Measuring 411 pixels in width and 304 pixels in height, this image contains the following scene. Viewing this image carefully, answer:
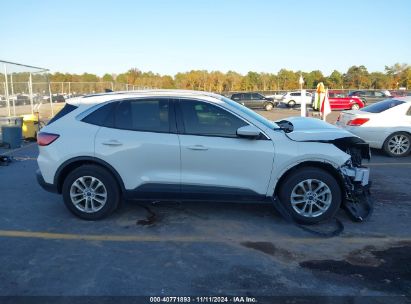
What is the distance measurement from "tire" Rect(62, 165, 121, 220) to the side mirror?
1760mm

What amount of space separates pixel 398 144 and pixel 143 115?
705 cm

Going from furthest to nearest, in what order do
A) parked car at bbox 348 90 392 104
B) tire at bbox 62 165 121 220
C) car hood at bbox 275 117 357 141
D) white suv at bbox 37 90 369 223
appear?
parked car at bbox 348 90 392 104, tire at bbox 62 165 121 220, car hood at bbox 275 117 357 141, white suv at bbox 37 90 369 223

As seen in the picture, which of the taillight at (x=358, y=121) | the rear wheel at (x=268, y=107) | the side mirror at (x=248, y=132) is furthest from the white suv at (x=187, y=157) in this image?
the rear wheel at (x=268, y=107)

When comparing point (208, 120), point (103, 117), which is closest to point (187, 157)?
point (208, 120)

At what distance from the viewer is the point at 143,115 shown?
4.86m

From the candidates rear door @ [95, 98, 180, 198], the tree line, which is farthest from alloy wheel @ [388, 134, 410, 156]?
the tree line

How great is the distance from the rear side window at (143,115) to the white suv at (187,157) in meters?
0.01

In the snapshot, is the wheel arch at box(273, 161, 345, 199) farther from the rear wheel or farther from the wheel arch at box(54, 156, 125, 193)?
the rear wheel

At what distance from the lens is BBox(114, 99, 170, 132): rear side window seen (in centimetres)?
480

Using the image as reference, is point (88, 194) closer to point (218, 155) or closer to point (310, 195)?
point (218, 155)

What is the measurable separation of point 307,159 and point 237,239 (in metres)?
1.32

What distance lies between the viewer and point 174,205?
219 inches

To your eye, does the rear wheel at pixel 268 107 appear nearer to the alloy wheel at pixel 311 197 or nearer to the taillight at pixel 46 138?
the alloy wheel at pixel 311 197

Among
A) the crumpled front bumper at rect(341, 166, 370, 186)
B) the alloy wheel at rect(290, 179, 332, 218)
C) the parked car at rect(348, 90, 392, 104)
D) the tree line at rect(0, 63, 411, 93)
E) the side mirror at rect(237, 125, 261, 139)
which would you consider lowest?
the alloy wheel at rect(290, 179, 332, 218)
